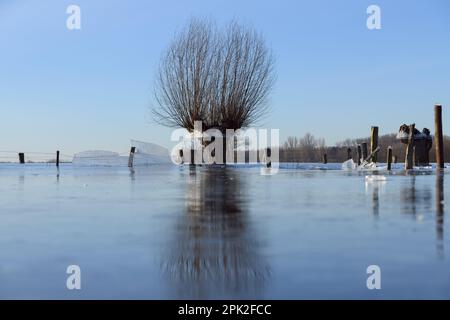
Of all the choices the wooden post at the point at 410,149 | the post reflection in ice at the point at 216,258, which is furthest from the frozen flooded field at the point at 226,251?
the wooden post at the point at 410,149

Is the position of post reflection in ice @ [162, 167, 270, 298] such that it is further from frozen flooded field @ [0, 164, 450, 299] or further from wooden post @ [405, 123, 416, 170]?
wooden post @ [405, 123, 416, 170]

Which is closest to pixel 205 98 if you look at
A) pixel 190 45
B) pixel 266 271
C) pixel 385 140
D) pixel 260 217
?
pixel 190 45

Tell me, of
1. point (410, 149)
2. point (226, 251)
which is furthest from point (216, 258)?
point (410, 149)

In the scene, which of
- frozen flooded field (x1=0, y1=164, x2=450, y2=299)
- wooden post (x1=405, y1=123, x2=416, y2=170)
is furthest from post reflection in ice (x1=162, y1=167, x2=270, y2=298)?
wooden post (x1=405, y1=123, x2=416, y2=170)

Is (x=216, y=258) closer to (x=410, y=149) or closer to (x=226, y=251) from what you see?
(x=226, y=251)

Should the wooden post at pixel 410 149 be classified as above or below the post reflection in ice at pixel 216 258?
above

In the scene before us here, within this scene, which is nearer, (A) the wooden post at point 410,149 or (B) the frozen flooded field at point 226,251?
(B) the frozen flooded field at point 226,251

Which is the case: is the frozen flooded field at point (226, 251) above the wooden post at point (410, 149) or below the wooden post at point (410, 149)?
below

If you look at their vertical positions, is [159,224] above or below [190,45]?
below

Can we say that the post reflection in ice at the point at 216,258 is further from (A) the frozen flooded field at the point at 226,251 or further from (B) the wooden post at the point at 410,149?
(B) the wooden post at the point at 410,149

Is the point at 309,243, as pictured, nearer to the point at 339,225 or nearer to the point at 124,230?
the point at 339,225

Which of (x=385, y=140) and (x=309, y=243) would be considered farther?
(x=385, y=140)

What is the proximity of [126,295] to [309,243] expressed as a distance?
1997 millimetres
